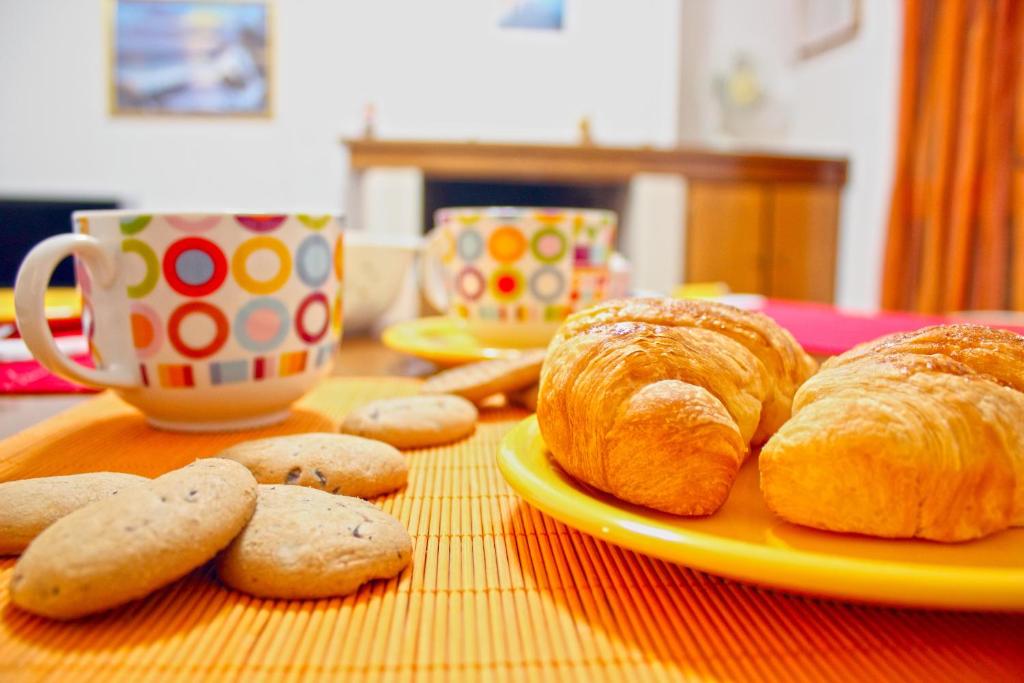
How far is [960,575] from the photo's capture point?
0.87 feet

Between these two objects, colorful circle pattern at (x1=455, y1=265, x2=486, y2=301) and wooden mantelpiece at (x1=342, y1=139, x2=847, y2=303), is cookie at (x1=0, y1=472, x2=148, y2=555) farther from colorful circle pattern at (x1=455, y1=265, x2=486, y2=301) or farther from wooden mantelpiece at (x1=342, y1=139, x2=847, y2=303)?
wooden mantelpiece at (x1=342, y1=139, x2=847, y2=303)

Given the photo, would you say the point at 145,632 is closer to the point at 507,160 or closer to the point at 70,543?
the point at 70,543

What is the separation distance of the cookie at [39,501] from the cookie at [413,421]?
191mm

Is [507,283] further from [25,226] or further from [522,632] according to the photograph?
[25,226]

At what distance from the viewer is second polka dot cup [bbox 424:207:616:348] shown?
0.85 metres

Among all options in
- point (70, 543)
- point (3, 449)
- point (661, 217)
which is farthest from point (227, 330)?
point (661, 217)

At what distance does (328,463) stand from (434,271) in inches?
22.5

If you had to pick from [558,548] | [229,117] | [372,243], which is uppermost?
[229,117]

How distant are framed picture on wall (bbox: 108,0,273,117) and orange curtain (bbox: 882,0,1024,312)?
2.94 metres

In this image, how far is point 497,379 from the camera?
66 centimetres

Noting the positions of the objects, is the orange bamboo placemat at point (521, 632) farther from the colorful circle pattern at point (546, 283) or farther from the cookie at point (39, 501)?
the colorful circle pattern at point (546, 283)

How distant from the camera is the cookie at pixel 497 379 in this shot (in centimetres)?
66

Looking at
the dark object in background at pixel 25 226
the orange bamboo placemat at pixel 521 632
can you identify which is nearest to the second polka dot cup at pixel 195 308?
the orange bamboo placemat at pixel 521 632

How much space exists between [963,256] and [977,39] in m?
0.74
